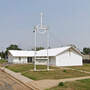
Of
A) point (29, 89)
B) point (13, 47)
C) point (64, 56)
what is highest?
point (13, 47)

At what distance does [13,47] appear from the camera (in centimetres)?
9769

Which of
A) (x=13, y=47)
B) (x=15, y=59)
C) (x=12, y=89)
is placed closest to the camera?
(x=12, y=89)

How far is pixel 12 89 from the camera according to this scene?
38.0 ft

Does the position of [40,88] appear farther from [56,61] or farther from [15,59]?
[15,59]

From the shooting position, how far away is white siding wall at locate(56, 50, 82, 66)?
3584cm

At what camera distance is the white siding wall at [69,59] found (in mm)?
35844

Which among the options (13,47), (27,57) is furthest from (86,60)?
(13,47)

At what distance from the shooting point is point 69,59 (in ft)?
120

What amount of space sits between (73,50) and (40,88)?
2661cm

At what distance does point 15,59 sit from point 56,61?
17.7 m

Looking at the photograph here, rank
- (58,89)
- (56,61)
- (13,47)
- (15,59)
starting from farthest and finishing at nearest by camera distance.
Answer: (13,47)
(15,59)
(56,61)
(58,89)

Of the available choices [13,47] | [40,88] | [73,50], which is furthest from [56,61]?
[13,47]

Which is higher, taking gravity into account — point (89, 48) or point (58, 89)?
point (89, 48)

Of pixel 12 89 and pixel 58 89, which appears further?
pixel 12 89
